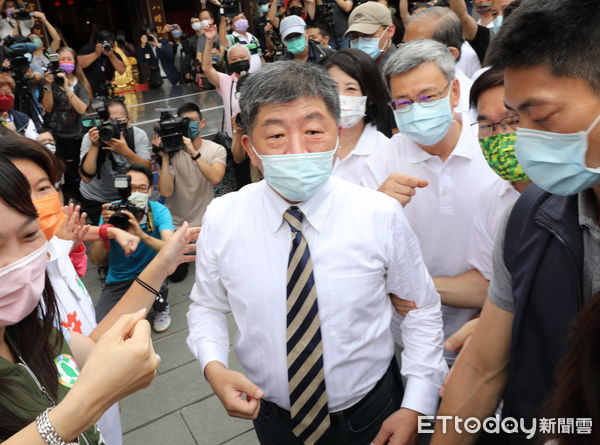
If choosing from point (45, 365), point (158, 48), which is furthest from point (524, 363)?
point (158, 48)

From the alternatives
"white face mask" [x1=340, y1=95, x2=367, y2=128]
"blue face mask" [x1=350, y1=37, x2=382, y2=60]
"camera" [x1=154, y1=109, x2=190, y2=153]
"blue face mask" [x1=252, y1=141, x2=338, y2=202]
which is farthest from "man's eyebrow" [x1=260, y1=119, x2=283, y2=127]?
"camera" [x1=154, y1=109, x2=190, y2=153]

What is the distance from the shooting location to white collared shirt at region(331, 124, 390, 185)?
240 centimetres

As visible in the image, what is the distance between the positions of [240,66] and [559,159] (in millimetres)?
3941

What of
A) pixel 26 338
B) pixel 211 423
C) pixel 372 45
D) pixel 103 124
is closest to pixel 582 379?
pixel 26 338

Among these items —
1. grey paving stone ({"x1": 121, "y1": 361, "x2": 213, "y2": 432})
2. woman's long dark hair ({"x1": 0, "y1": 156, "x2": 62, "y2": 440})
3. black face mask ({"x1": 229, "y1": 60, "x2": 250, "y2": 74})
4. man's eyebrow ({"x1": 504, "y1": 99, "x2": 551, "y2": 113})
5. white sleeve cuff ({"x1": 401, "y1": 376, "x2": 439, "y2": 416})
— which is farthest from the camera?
black face mask ({"x1": 229, "y1": 60, "x2": 250, "y2": 74})

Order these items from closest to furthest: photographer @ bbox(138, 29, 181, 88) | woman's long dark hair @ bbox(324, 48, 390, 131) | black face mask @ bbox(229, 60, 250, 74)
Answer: woman's long dark hair @ bbox(324, 48, 390, 131) → black face mask @ bbox(229, 60, 250, 74) → photographer @ bbox(138, 29, 181, 88)

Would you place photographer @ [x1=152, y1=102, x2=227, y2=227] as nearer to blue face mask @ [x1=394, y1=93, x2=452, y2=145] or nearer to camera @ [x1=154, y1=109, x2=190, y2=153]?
camera @ [x1=154, y1=109, x2=190, y2=153]

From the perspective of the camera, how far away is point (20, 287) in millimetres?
1276

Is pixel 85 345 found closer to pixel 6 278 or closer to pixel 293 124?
→ pixel 6 278

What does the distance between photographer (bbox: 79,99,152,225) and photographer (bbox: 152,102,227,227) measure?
334 mm

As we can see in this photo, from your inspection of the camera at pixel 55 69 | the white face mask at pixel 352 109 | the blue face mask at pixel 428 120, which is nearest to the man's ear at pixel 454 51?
the white face mask at pixel 352 109

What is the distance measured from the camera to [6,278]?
1.24 meters

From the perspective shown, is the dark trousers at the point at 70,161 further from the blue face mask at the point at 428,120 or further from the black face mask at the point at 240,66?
the blue face mask at the point at 428,120

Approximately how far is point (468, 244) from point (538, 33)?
1070mm
